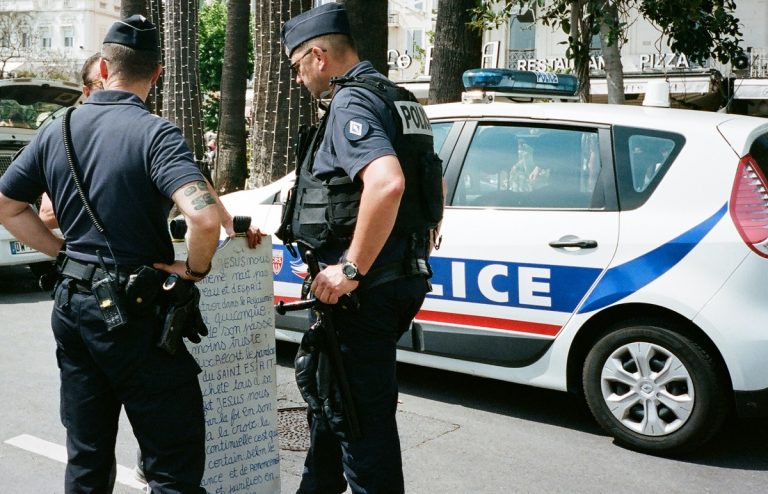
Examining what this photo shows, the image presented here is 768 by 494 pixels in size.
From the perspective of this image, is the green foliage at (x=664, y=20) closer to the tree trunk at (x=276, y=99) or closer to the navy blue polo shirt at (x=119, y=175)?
the tree trunk at (x=276, y=99)

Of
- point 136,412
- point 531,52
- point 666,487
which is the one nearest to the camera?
point 136,412

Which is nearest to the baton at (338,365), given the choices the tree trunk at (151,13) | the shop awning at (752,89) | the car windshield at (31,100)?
the car windshield at (31,100)

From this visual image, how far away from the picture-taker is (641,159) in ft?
14.6

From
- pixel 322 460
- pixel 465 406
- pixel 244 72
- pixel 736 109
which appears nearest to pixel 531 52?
pixel 736 109

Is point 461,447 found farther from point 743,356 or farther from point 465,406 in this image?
point 743,356

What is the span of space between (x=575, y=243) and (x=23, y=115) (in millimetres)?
6859

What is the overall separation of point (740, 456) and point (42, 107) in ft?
25.4

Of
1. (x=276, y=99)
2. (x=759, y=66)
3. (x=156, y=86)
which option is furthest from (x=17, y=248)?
(x=759, y=66)

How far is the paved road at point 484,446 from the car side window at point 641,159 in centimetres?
126

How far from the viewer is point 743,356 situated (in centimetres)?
404

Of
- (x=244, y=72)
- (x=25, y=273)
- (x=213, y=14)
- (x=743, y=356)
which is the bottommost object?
(x=25, y=273)

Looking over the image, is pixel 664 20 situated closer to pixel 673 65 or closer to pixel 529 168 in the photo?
pixel 529 168

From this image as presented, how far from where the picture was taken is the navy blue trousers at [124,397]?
2686mm

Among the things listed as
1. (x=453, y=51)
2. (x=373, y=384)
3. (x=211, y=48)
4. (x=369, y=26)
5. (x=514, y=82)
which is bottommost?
(x=373, y=384)
